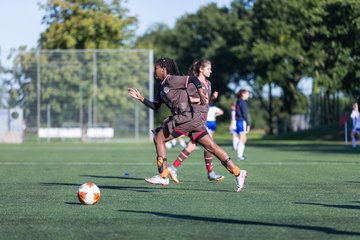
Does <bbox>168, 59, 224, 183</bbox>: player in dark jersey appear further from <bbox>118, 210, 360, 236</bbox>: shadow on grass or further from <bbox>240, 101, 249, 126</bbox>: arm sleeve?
<bbox>240, 101, 249, 126</bbox>: arm sleeve

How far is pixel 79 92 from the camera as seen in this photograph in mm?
48062

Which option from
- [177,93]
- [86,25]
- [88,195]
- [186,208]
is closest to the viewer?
[186,208]

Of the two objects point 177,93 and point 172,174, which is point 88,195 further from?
point 172,174

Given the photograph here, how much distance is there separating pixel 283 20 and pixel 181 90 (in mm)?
44638

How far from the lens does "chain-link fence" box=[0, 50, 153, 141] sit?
48.1 meters

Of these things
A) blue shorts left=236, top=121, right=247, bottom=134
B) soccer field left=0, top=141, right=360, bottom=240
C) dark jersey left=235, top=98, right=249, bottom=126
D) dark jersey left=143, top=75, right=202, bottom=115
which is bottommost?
soccer field left=0, top=141, right=360, bottom=240

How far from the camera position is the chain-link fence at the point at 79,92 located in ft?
158

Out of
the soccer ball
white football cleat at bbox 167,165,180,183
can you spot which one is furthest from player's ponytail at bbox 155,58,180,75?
the soccer ball

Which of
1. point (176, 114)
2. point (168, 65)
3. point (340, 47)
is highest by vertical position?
point (340, 47)

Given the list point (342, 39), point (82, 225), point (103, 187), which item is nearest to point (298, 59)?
point (342, 39)

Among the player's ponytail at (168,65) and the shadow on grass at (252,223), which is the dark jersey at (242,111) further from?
the shadow on grass at (252,223)

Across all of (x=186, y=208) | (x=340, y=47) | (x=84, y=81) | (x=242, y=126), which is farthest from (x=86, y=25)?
(x=186, y=208)

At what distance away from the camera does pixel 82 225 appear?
8406 mm

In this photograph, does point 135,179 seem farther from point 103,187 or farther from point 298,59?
point 298,59
